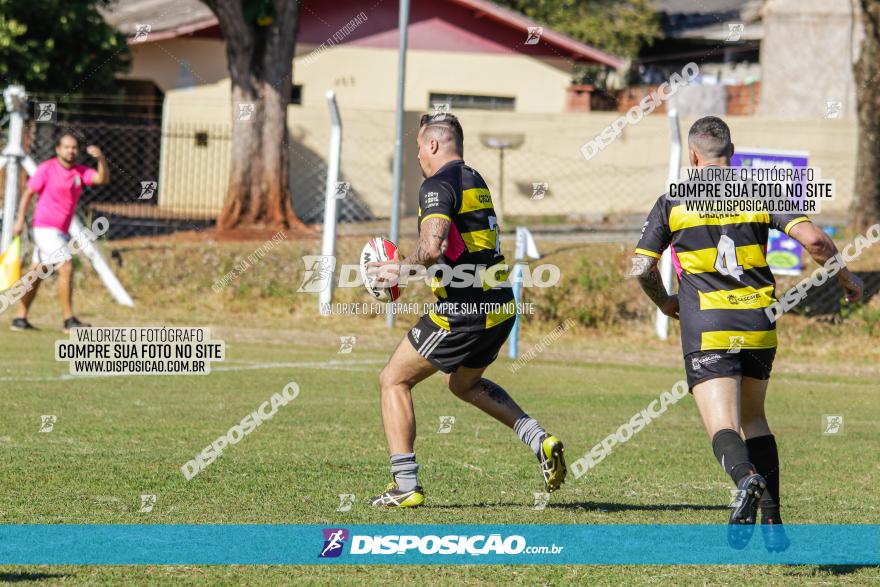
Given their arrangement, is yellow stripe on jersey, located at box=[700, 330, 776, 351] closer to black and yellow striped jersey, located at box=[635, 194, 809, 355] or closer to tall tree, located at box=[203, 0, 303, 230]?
black and yellow striped jersey, located at box=[635, 194, 809, 355]

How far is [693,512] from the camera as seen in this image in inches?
278

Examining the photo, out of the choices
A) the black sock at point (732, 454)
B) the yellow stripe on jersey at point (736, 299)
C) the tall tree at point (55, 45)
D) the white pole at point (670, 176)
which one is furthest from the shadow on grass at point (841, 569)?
the tall tree at point (55, 45)

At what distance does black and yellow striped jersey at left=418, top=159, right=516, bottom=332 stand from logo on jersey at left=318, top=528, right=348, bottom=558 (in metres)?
1.57

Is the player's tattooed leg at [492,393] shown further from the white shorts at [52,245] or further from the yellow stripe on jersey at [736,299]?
the white shorts at [52,245]

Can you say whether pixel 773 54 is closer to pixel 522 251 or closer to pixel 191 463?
pixel 522 251

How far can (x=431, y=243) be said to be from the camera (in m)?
6.54

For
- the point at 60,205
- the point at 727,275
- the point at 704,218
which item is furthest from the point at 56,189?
the point at 727,275

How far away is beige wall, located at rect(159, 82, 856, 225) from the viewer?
2708 cm

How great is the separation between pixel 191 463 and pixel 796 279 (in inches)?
474

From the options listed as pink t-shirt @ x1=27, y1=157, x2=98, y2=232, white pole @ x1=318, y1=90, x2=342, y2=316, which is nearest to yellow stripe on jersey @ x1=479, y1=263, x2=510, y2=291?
pink t-shirt @ x1=27, y1=157, x2=98, y2=232

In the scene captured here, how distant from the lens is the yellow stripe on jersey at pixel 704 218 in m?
6.03

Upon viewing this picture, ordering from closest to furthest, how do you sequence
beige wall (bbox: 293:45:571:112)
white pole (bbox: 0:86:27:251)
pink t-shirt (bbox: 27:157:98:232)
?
pink t-shirt (bbox: 27:157:98:232)
white pole (bbox: 0:86:27:251)
beige wall (bbox: 293:45:571:112)

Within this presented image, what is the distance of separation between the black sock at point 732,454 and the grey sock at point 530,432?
1348 millimetres

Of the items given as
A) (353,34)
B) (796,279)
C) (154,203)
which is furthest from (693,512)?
(353,34)
